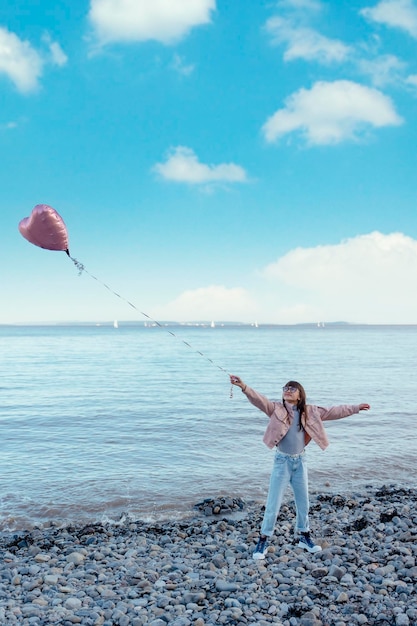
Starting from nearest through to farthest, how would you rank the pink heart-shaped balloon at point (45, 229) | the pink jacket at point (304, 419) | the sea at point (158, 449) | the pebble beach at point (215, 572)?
the pebble beach at point (215, 572) < the pink jacket at point (304, 419) < the pink heart-shaped balloon at point (45, 229) < the sea at point (158, 449)

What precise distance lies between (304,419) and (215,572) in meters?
2.48

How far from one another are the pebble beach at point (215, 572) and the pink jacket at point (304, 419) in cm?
174

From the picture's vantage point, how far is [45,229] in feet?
30.5

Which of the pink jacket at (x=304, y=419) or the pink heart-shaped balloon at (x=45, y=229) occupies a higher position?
the pink heart-shaped balloon at (x=45, y=229)

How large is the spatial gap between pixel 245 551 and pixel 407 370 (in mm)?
37110

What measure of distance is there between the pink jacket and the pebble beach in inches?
68.5

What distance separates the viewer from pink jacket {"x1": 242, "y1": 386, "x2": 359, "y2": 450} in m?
7.88

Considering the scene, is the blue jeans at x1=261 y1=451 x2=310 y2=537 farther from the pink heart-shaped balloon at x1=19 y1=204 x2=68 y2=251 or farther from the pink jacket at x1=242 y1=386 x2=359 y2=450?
the pink heart-shaped balloon at x1=19 y1=204 x2=68 y2=251

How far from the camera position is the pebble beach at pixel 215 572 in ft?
A: 20.5

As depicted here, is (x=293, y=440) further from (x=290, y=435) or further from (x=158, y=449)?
(x=158, y=449)

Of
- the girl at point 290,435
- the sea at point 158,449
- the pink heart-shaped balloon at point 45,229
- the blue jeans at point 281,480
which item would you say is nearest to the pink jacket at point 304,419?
the girl at point 290,435

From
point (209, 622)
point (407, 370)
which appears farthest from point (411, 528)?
point (407, 370)

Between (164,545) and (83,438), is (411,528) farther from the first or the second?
(83,438)

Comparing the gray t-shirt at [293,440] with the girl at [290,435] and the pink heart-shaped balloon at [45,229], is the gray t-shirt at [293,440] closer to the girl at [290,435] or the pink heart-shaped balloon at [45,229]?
the girl at [290,435]
